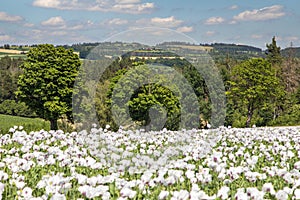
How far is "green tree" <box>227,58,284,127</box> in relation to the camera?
51.0m

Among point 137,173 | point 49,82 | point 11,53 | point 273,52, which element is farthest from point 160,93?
point 11,53

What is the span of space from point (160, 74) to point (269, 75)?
22007mm

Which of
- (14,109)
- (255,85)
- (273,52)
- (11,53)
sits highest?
(11,53)

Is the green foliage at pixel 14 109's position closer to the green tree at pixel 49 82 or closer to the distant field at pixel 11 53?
the green tree at pixel 49 82

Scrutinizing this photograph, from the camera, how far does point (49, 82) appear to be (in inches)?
1930

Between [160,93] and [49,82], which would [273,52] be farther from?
[160,93]

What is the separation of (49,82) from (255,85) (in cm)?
2430

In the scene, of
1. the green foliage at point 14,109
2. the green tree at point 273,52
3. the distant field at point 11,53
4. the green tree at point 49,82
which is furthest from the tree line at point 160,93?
the distant field at point 11,53

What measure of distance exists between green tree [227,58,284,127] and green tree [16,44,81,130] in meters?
19.5

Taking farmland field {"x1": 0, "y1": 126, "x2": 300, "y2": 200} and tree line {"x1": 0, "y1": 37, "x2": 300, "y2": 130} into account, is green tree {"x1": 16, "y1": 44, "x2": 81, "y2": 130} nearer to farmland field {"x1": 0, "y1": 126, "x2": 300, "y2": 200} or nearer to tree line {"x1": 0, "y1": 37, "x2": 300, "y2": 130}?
tree line {"x1": 0, "y1": 37, "x2": 300, "y2": 130}

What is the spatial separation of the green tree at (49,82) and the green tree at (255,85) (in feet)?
64.1

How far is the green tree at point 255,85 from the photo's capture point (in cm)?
5102

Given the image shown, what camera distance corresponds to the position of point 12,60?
142 metres

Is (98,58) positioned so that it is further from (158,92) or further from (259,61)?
(259,61)
